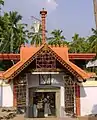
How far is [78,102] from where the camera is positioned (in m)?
22.8

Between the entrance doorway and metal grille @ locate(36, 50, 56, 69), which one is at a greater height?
metal grille @ locate(36, 50, 56, 69)

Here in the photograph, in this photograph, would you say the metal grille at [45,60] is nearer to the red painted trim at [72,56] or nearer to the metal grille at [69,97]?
the metal grille at [69,97]

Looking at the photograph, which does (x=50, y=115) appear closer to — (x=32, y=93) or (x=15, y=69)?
(x=32, y=93)

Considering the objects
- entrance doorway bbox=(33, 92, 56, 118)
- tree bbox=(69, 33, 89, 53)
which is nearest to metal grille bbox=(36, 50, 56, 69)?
entrance doorway bbox=(33, 92, 56, 118)

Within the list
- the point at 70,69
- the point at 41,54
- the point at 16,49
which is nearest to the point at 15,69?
the point at 41,54

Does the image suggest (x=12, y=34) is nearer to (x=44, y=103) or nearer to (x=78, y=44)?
(x=78, y=44)

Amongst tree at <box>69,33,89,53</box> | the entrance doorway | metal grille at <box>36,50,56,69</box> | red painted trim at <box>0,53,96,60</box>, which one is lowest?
the entrance doorway

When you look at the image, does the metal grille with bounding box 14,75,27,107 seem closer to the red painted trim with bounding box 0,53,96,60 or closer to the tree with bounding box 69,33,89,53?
the red painted trim with bounding box 0,53,96,60

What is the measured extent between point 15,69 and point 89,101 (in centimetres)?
573

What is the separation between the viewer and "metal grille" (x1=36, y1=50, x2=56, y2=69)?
21.1m

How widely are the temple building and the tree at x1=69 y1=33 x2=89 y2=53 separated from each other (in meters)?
33.3

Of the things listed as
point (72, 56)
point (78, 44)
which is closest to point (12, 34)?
point (78, 44)

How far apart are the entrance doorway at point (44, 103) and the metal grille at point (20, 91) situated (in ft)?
2.74

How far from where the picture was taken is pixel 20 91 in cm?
2239
